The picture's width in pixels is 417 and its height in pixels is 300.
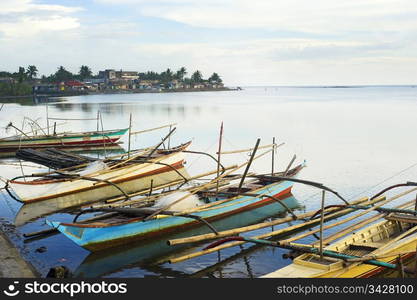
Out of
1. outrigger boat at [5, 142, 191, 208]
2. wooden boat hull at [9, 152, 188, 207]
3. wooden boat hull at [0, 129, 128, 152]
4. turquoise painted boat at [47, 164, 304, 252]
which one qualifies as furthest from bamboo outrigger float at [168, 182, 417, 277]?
wooden boat hull at [0, 129, 128, 152]

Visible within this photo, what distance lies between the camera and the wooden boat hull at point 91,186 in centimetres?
2153

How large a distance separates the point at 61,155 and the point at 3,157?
9681 mm

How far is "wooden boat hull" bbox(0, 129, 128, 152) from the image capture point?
37.9 m

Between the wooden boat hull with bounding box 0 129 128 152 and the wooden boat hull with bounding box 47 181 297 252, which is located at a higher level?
the wooden boat hull with bounding box 0 129 128 152

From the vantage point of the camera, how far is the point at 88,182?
23.7 m

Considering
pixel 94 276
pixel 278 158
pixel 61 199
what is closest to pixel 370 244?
pixel 94 276

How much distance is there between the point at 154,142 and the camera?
44844mm

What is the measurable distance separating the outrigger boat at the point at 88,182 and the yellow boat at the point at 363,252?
9613 mm

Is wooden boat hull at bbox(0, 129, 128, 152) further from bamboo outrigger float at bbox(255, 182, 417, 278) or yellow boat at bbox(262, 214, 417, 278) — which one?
bamboo outrigger float at bbox(255, 182, 417, 278)

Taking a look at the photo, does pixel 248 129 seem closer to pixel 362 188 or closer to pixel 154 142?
pixel 154 142

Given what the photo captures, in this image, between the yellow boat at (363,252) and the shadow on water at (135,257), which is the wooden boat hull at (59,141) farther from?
the yellow boat at (363,252)

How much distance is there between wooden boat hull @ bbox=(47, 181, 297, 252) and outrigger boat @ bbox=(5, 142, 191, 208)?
3.29 m

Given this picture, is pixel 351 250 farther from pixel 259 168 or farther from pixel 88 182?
pixel 259 168

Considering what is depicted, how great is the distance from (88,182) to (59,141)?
16838 millimetres
